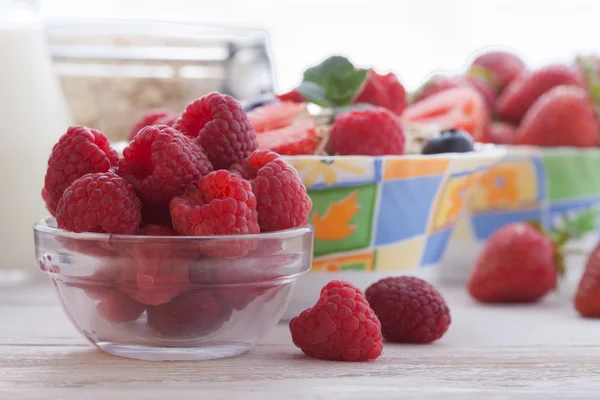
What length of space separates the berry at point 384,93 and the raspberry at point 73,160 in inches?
13.8

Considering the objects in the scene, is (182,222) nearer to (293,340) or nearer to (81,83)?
(293,340)

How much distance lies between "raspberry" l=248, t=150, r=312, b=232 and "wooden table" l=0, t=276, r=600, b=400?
0.12 m

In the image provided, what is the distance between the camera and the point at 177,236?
655 mm

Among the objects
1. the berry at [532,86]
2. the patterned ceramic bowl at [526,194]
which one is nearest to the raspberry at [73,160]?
the patterned ceramic bowl at [526,194]

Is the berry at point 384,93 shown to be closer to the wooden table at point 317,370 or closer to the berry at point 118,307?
the wooden table at point 317,370

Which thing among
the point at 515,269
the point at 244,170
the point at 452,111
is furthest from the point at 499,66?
the point at 244,170

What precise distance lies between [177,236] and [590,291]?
20.4 inches

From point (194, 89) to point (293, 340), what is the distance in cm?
65

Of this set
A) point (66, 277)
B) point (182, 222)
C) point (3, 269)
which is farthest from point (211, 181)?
point (3, 269)

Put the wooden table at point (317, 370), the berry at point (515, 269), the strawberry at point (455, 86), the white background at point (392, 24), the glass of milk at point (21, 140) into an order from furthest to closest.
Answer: the white background at point (392, 24)
the strawberry at point (455, 86)
the glass of milk at point (21, 140)
the berry at point (515, 269)
the wooden table at point (317, 370)

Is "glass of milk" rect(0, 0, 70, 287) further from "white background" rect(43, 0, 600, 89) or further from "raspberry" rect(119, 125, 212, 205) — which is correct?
"white background" rect(43, 0, 600, 89)

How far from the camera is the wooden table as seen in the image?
0.63 metres

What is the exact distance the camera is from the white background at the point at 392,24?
2498 millimetres

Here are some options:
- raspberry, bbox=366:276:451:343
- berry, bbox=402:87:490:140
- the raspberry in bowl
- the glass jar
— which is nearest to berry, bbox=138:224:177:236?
the raspberry in bowl
